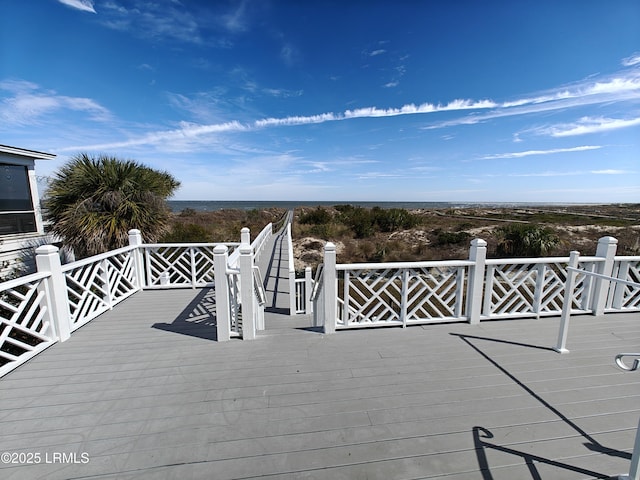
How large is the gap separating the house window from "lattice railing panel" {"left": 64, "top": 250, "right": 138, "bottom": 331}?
4982 millimetres

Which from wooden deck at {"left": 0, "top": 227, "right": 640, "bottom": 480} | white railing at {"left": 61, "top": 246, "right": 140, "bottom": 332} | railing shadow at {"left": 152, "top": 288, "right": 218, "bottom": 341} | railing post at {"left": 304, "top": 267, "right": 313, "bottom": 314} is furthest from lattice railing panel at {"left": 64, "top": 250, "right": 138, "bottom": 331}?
railing post at {"left": 304, "top": 267, "right": 313, "bottom": 314}

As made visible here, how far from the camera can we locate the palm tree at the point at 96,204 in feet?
18.0

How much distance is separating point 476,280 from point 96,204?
7513 mm

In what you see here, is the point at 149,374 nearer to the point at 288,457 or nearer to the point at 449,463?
the point at 288,457

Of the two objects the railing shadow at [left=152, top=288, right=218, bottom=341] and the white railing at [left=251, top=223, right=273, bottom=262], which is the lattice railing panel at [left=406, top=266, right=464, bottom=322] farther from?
the white railing at [left=251, top=223, right=273, bottom=262]

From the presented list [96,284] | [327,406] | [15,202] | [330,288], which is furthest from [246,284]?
[15,202]

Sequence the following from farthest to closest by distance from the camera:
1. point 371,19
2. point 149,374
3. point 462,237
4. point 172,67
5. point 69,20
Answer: point 462,237 < point 172,67 < point 371,19 < point 69,20 < point 149,374

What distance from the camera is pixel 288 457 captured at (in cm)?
166

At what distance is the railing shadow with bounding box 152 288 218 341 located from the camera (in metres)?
3.45

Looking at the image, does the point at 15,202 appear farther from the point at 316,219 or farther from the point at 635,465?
the point at 316,219

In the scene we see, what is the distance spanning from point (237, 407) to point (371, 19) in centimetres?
826

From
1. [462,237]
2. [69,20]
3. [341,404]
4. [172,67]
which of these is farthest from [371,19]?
[462,237]

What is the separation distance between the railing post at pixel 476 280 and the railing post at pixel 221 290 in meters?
3.24

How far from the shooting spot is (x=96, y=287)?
14.1 ft
